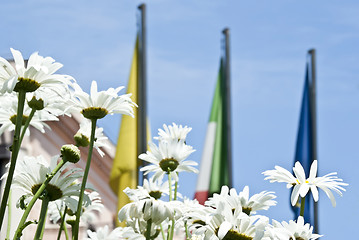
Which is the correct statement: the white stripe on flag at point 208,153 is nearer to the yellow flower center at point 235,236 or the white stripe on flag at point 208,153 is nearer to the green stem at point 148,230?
the green stem at point 148,230

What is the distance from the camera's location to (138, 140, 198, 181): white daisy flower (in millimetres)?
1896

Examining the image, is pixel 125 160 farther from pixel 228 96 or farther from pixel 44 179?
pixel 44 179

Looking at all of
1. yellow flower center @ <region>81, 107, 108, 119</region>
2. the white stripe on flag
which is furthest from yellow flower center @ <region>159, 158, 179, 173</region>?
the white stripe on flag

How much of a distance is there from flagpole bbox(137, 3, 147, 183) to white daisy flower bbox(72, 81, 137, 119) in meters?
6.62

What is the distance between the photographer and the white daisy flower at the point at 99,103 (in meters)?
1.51

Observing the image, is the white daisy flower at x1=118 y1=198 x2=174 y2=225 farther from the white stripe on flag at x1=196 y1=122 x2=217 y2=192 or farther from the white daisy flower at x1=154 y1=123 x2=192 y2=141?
the white stripe on flag at x1=196 y1=122 x2=217 y2=192

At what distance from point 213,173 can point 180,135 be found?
7490 mm

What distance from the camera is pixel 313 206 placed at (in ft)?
33.6

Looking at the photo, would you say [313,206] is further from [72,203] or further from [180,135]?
[72,203]

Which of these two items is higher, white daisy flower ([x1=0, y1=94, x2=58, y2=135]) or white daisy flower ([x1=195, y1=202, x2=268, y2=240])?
white daisy flower ([x1=0, y1=94, x2=58, y2=135])

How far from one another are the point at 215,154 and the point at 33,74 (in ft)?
28.2

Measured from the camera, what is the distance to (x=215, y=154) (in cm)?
990

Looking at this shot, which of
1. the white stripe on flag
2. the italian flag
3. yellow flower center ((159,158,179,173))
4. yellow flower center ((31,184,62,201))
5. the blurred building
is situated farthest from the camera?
the blurred building

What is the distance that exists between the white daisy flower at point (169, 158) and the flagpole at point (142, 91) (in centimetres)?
617
